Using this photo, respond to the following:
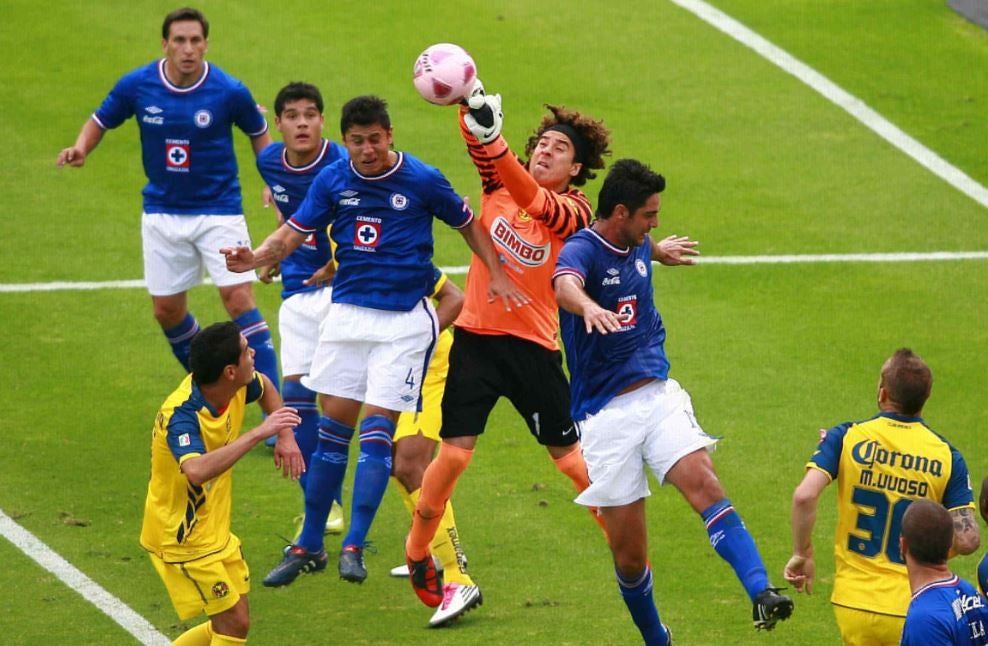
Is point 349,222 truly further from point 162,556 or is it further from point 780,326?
point 780,326

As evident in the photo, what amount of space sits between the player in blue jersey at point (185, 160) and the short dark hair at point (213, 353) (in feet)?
12.9

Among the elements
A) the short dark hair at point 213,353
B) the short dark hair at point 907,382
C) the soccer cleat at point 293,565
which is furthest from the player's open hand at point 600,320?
the soccer cleat at point 293,565

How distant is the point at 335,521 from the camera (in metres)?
10.8

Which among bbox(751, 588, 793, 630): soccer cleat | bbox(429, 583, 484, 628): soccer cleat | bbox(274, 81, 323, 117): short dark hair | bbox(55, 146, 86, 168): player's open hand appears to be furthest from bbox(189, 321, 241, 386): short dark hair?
bbox(55, 146, 86, 168): player's open hand

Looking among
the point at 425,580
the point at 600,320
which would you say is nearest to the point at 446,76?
the point at 600,320

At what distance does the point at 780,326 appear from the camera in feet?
45.3

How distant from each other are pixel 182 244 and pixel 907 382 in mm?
6235

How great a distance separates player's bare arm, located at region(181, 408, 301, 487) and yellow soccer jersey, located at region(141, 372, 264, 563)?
6.8 inches

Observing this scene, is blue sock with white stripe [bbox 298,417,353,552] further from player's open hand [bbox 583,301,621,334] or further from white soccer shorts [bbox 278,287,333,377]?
player's open hand [bbox 583,301,621,334]

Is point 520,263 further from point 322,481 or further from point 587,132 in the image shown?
point 322,481

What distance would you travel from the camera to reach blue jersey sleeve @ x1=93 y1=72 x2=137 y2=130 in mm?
12406

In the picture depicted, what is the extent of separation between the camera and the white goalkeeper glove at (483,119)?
895 centimetres

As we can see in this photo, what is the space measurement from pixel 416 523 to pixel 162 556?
1604 mm

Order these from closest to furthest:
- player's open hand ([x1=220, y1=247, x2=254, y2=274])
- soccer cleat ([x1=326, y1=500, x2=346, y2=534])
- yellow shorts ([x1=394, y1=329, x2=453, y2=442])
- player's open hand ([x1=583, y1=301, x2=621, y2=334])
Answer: player's open hand ([x1=583, y1=301, x2=621, y2=334]) < player's open hand ([x1=220, y1=247, x2=254, y2=274]) < yellow shorts ([x1=394, y1=329, x2=453, y2=442]) < soccer cleat ([x1=326, y1=500, x2=346, y2=534])
